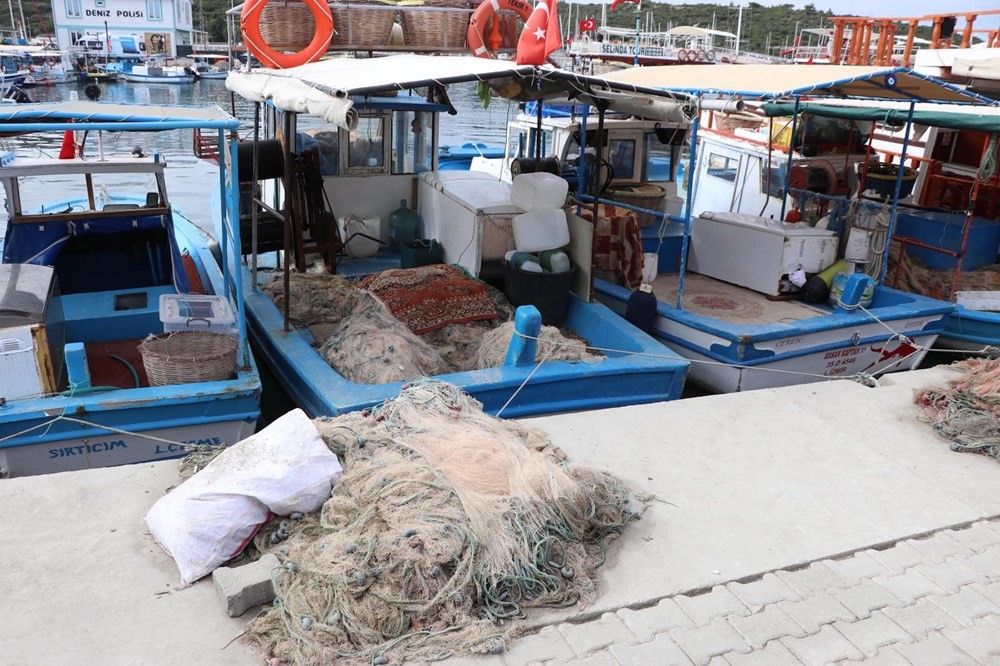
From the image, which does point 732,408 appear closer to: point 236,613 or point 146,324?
point 236,613

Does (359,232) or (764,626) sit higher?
(359,232)

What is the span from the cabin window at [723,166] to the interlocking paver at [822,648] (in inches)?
371

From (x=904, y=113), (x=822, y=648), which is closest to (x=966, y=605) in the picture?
(x=822, y=648)

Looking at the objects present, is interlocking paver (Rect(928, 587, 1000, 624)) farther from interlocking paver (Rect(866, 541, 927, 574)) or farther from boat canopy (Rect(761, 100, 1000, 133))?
boat canopy (Rect(761, 100, 1000, 133))

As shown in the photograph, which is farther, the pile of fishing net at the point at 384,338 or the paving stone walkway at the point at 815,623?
the pile of fishing net at the point at 384,338

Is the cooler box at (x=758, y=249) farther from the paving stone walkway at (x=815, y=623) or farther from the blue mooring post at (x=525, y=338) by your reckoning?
the paving stone walkway at (x=815, y=623)

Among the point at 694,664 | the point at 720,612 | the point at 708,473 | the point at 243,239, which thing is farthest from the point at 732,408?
the point at 243,239

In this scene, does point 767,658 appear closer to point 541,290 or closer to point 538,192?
point 541,290

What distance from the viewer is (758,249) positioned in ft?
25.3

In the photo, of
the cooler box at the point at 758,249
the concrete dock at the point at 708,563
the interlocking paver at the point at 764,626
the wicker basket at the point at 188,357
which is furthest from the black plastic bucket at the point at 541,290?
the interlocking paver at the point at 764,626

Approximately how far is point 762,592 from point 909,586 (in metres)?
0.68

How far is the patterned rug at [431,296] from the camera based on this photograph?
20.5ft

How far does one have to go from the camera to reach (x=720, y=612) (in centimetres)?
324

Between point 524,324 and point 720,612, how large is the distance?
96.5 inches
